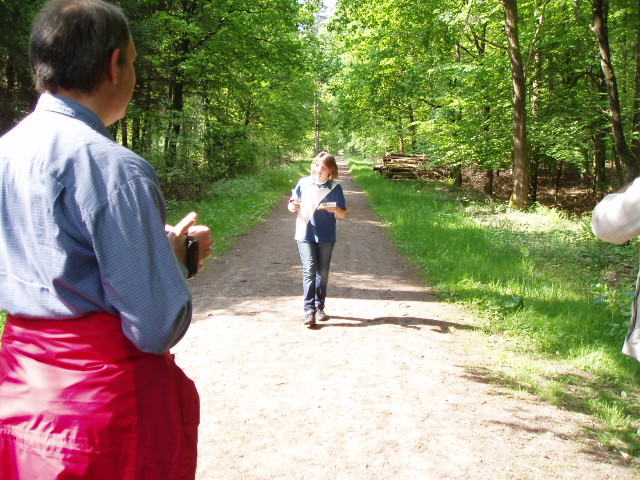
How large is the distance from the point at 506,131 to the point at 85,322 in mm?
17086

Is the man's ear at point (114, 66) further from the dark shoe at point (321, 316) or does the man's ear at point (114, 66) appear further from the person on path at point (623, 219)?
the dark shoe at point (321, 316)

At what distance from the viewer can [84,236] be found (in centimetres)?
133

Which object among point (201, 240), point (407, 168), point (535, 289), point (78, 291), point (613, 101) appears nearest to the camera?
point (78, 291)

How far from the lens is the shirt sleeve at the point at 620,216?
1.87 meters

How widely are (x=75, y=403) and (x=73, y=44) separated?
97cm

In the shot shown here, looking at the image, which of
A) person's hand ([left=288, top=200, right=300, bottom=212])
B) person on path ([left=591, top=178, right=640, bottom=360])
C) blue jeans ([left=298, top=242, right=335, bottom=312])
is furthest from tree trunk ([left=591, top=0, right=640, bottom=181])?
person on path ([left=591, top=178, right=640, bottom=360])

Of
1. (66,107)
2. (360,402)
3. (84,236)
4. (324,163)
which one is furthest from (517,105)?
(84,236)

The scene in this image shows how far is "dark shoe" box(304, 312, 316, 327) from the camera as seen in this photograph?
607 centimetres

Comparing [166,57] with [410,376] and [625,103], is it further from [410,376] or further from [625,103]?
[625,103]

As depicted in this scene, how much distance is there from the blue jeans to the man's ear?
468cm

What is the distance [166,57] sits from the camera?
15.4 m

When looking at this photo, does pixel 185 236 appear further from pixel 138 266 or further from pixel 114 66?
pixel 114 66

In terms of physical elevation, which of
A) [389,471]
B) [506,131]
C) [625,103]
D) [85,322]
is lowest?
[389,471]

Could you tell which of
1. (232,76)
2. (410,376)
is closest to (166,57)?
(232,76)
